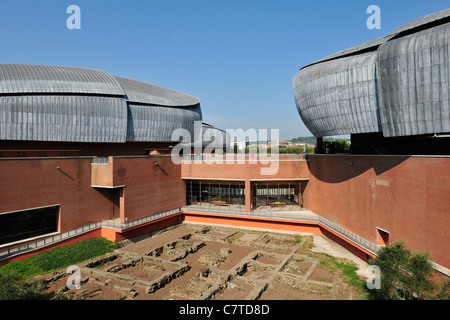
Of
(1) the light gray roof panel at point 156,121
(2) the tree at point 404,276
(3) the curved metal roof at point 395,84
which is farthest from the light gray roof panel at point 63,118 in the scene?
(2) the tree at point 404,276

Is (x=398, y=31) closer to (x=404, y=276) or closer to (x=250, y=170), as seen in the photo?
(x=404, y=276)

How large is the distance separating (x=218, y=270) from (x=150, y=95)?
23.4 meters

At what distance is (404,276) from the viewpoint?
11.6 metres

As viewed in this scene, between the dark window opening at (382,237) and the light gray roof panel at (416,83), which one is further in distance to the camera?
the dark window opening at (382,237)

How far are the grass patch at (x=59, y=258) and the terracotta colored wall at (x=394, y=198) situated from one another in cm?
1807

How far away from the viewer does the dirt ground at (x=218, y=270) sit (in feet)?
46.6

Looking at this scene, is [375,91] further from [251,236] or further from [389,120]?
[251,236]

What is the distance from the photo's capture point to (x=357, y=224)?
1980 centimetres

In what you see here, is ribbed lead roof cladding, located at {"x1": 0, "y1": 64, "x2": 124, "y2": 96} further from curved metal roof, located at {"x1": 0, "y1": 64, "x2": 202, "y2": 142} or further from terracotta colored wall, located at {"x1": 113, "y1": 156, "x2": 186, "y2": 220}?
terracotta colored wall, located at {"x1": 113, "y1": 156, "x2": 186, "y2": 220}

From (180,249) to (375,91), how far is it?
692 inches

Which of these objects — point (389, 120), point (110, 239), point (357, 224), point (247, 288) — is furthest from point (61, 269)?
point (389, 120)

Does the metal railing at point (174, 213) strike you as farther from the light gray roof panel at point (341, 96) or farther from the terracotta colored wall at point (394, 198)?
the light gray roof panel at point (341, 96)

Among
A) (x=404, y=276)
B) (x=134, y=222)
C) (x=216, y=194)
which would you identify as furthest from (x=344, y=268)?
(x=216, y=194)

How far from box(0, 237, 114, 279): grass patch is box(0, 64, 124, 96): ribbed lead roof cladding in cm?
1391
